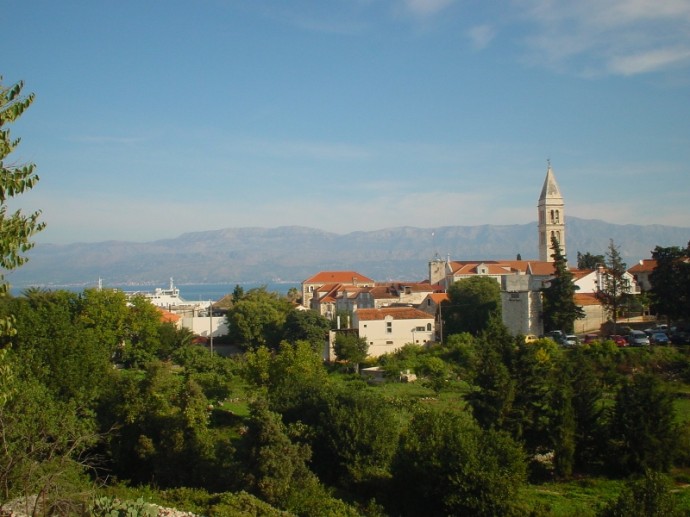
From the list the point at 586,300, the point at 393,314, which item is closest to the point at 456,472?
the point at 393,314

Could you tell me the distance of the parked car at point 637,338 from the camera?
119ft

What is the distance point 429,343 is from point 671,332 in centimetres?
1354

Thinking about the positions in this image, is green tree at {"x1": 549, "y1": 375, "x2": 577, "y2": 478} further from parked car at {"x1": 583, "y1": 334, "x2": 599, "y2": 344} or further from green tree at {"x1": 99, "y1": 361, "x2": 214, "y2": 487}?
parked car at {"x1": 583, "y1": 334, "x2": 599, "y2": 344}

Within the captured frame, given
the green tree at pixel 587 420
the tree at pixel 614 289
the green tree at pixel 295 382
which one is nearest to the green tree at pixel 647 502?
the green tree at pixel 587 420

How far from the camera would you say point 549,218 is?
7688 centimetres

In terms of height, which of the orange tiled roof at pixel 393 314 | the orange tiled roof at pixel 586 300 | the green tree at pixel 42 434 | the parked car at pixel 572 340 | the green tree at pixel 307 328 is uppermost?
the orange tiled roof at pixel 586 300

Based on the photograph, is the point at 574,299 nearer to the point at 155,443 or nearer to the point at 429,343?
the point at 429,343

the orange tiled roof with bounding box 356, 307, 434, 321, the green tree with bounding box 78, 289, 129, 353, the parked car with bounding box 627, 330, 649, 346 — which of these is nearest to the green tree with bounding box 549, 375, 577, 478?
the parked car with bounding box 627, 330, 649, 346

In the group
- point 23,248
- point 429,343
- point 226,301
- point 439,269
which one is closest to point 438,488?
point 23,248

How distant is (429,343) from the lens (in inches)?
1720

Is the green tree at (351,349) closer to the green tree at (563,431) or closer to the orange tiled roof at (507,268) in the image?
the green tree at (563,431)

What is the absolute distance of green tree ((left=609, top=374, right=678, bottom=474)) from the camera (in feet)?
68.4

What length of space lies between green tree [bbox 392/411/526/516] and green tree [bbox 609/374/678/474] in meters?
4.50

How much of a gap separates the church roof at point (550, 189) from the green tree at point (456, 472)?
202 feet
